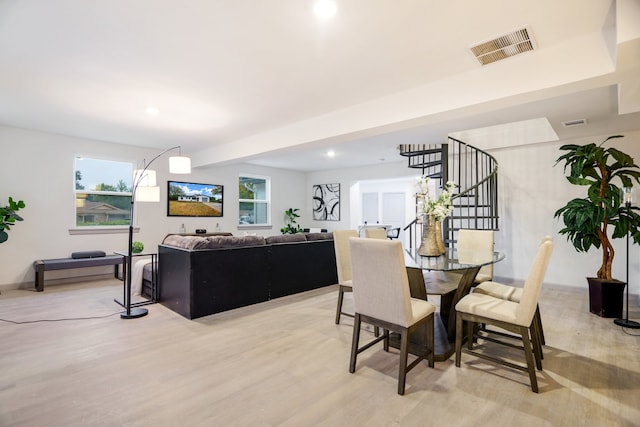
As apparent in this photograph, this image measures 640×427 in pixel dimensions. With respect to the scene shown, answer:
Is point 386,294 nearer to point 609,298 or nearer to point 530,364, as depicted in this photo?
point 530,364

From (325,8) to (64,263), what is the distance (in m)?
5.44

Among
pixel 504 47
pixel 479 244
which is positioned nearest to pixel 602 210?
pixel 479 244

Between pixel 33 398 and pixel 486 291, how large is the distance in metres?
3.51

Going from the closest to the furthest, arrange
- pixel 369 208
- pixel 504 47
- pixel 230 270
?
pixel 504 47 < pixel 230 270 < pixel 369 208

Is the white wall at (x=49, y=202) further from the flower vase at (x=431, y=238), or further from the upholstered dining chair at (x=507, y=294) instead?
the upholstered dining chair at (x=507, y=294)

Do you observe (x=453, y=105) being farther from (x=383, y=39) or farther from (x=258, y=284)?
(x=258, y=284)

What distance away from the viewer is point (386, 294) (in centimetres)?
212

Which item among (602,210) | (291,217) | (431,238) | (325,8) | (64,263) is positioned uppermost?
(325,8)

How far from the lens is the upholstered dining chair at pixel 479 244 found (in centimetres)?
343

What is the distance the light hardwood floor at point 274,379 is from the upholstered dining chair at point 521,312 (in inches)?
5.8

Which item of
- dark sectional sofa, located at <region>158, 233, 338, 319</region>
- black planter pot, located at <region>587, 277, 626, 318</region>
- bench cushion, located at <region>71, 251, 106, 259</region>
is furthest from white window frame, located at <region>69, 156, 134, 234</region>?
black planter pot, located at <region>587, 277, 626, 318</region>

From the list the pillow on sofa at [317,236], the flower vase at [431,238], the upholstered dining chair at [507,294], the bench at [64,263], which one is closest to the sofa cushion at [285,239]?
the pillow on sofa at [317,236]

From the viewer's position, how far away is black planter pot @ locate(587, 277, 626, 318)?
3.51 m

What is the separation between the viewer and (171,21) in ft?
7.43
